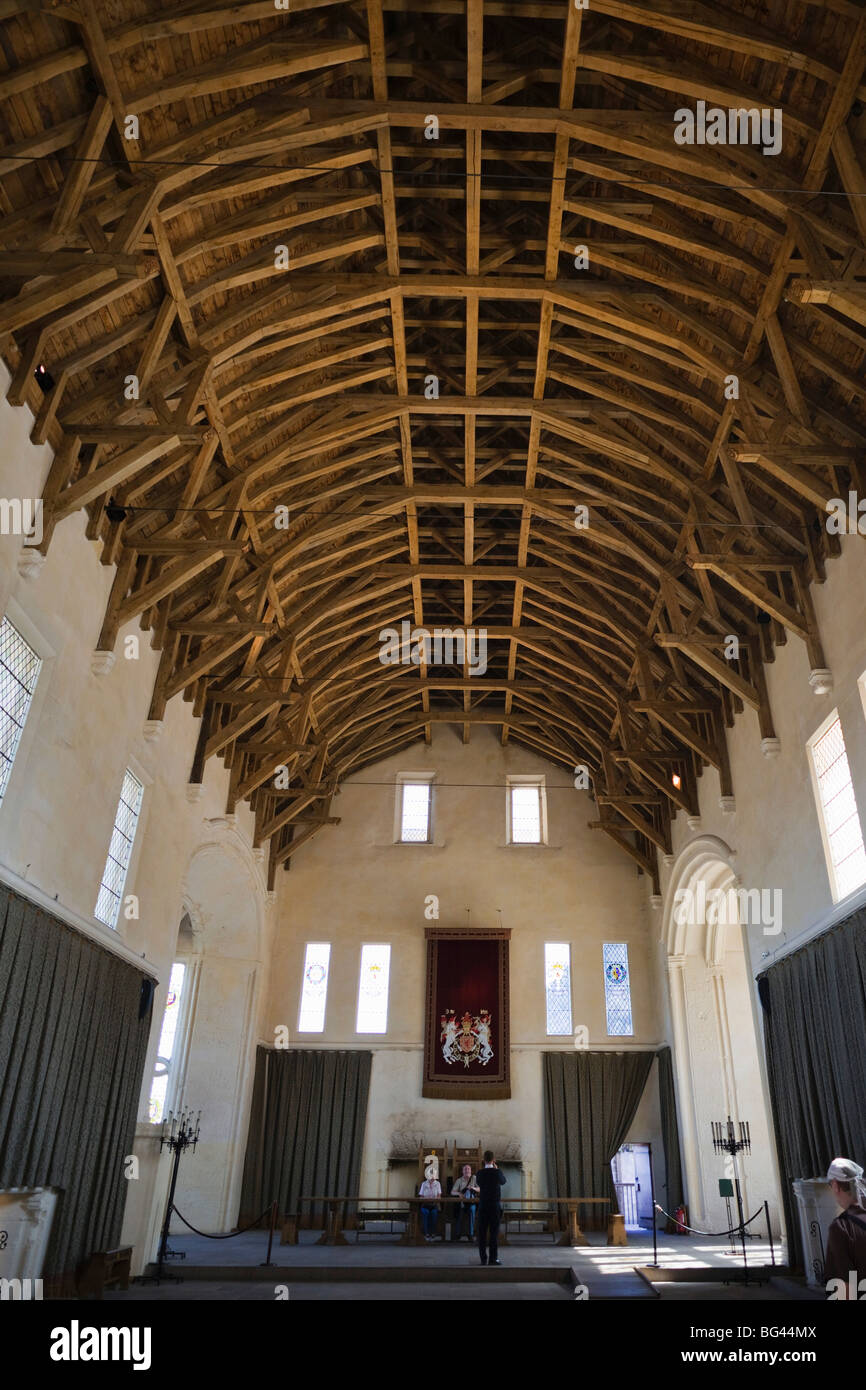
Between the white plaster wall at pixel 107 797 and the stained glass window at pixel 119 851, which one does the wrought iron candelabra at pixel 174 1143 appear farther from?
the stained glass window at pixel 119 851

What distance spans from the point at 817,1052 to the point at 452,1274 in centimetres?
475

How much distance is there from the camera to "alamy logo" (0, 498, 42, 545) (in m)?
7.73

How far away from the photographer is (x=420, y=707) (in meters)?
20.0

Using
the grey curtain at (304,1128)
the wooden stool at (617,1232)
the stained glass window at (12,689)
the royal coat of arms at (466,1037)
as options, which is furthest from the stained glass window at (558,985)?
the stained glass window at (12,689)

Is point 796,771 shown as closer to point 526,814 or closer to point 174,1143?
point 174,1143

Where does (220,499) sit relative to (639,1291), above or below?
above

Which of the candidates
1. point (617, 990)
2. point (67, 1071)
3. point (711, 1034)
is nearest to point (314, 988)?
point (617, 990)

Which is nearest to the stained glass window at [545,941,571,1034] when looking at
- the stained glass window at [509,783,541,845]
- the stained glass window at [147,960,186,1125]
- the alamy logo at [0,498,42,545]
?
the stained glass window at [509,783,541,845]

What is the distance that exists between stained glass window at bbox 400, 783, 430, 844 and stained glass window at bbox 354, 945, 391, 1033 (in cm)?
236

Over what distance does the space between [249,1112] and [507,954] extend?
5.49 meters

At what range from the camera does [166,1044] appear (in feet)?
52.7
